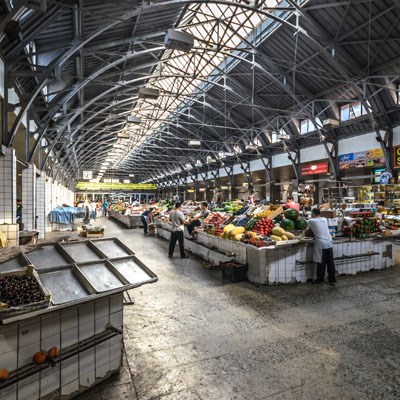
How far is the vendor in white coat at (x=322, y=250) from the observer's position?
524 cm

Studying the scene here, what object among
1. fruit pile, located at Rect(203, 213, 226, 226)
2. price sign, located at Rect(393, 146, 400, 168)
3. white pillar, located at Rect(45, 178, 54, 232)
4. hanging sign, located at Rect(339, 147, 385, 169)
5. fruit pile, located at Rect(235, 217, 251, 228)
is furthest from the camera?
hanging sign, located at Rect(339, 147, 385, 169)

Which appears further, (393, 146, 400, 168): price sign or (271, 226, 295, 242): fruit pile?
(393, 146, 400, 168): price sign

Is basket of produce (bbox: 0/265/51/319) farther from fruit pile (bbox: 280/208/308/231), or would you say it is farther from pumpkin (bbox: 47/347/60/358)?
fruit pile (bbox: 280/208/308/231)

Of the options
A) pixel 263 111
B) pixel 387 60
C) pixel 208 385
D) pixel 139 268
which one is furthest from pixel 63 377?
pixel 263 111

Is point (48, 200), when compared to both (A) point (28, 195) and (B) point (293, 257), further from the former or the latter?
(B) point (293, 257)

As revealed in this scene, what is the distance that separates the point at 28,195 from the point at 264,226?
749 centimetres

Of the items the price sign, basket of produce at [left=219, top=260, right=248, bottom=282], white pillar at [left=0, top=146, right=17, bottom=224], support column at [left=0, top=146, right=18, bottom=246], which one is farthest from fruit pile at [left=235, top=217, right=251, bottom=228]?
the price sign

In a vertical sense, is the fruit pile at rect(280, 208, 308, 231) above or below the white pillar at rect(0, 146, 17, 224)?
below

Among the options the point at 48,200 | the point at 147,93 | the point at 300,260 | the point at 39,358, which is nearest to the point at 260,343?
A: the point at 39,358

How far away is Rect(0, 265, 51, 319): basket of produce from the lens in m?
1.70

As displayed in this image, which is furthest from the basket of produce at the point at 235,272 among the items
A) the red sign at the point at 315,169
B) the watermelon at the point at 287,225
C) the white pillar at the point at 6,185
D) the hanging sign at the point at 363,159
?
the red sign at the point at 315,169

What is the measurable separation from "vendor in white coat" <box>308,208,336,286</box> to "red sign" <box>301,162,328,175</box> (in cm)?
1379

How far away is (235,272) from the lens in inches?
215

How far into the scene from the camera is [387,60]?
1187cm
